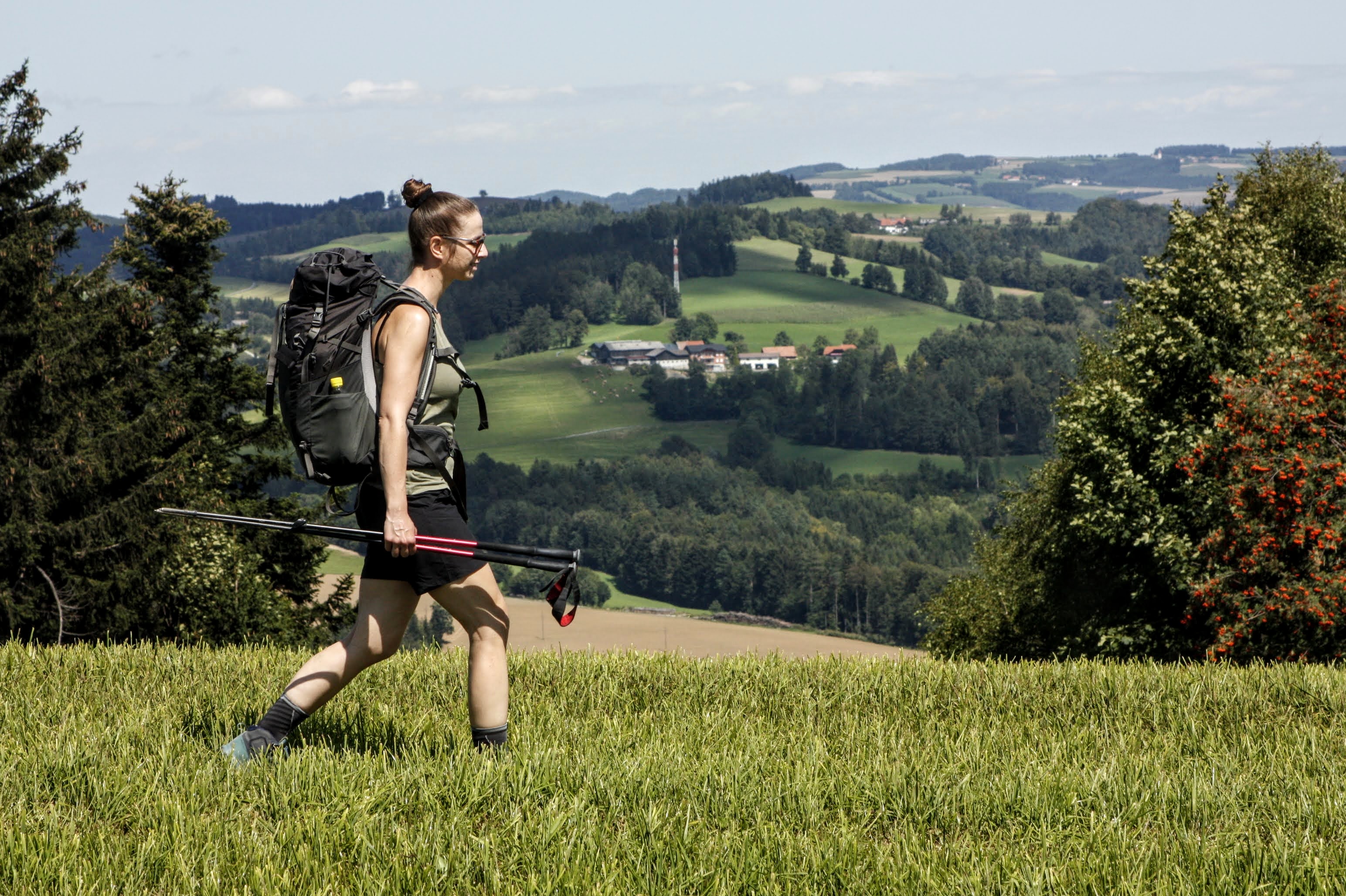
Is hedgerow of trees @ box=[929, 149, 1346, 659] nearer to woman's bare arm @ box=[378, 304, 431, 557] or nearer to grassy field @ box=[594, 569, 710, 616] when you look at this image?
woman's bare arm @ box=[378, 304, 431, 557]

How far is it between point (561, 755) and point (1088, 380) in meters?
32.1

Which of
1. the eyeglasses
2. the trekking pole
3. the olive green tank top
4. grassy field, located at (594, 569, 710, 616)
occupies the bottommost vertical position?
grassy field, located at (594, 569, 710, 616)

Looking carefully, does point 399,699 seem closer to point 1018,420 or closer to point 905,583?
point 905,583

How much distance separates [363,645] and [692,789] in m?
1.46

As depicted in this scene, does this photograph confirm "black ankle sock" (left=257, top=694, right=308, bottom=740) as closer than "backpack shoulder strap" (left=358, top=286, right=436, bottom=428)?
No

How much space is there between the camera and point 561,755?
4488mm

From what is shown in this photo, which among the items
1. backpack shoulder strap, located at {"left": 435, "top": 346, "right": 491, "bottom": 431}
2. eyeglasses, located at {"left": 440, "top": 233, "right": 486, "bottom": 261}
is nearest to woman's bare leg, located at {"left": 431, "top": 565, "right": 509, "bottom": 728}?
backpack shoulder strap, located at {"left": 435, "top": 346, "right": 491, "bottom": 431}

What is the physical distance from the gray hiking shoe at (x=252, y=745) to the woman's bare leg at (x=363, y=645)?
16 centimetres

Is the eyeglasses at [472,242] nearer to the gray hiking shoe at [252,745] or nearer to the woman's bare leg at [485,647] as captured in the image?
the woman's bare leg at [485,647]

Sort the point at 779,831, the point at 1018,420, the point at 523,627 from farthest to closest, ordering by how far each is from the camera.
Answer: the point at 1018,420 < the point at 523,627 < the point at 779,831

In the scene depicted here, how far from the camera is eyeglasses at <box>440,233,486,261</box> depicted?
15.3 feet

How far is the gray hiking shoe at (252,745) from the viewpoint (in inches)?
177

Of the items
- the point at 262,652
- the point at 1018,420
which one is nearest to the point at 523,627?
the point at 262,652

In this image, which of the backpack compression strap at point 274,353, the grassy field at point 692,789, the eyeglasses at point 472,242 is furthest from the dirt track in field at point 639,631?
the eyeglasses at point 472,242
